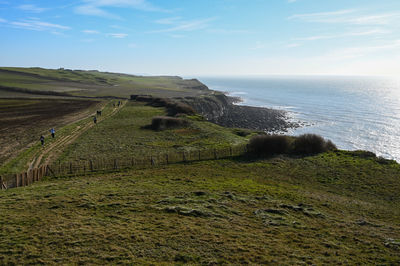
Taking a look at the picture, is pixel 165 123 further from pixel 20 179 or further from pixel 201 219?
pixel 201 219

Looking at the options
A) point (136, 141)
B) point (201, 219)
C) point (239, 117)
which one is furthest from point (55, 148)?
point (239, 117)

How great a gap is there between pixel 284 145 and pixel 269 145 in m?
2.39

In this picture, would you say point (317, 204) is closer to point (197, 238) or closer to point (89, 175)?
point (197, 238)

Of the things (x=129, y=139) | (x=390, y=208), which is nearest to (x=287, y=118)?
(x=129, y=139)

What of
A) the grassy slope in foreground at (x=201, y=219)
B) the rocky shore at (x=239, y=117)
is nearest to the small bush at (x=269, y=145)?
the grassy slope in foreground at (x=201, y=219)

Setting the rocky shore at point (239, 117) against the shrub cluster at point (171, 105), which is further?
the rocky shore at point (239, 117)

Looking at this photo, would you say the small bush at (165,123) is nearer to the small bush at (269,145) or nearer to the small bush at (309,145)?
the small bush at (269,145)

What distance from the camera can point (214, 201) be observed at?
796 inches

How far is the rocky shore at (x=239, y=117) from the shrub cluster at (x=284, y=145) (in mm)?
41250

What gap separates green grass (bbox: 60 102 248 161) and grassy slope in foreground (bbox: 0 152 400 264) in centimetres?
877

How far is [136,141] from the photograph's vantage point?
1750 inches

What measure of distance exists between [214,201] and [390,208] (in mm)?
14879

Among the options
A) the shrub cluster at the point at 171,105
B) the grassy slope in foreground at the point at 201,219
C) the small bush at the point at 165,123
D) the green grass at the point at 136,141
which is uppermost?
the shrub cluster at the point at 171,105

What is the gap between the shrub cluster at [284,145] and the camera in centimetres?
3903
